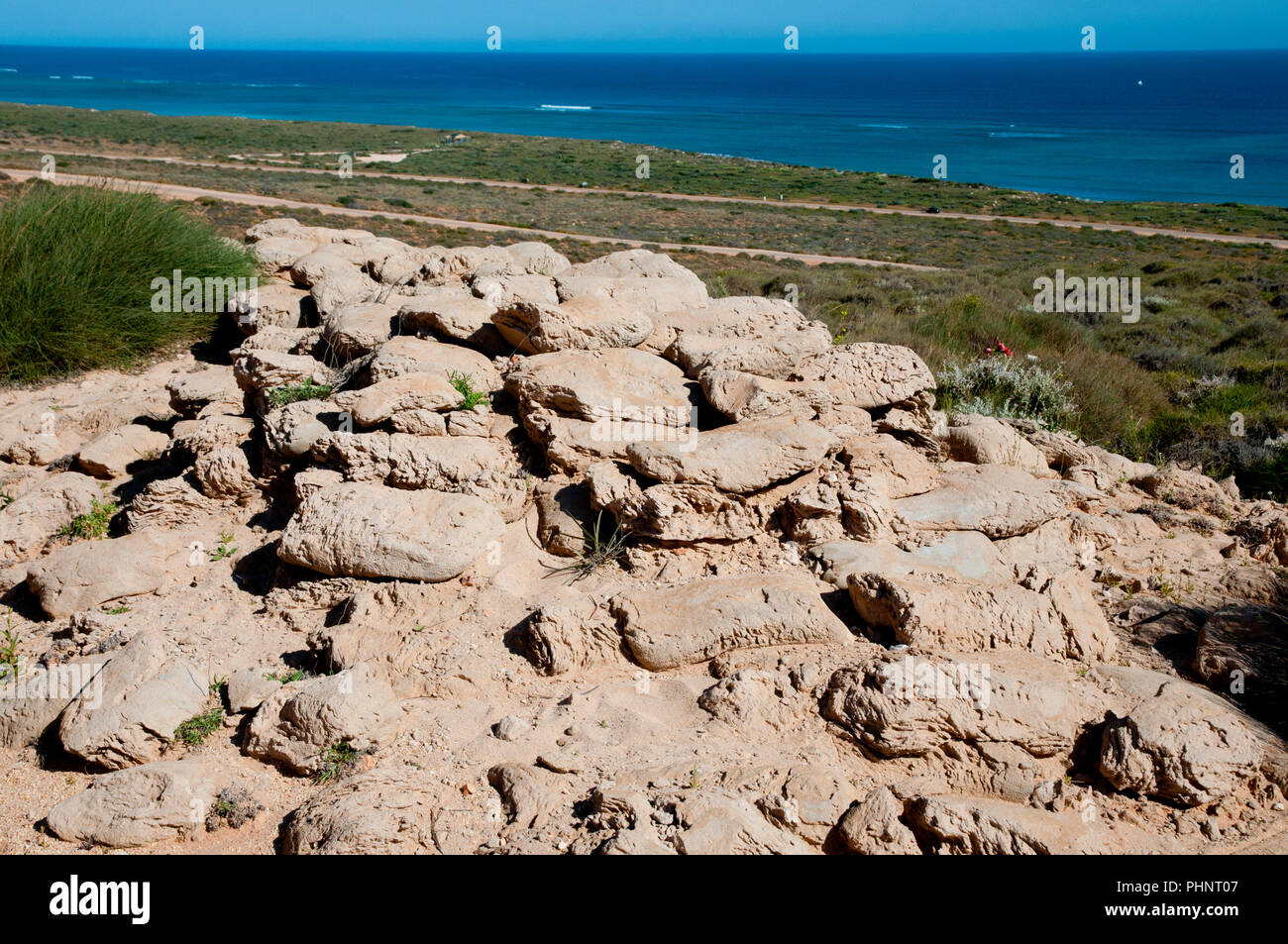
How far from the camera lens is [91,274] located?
8.69m

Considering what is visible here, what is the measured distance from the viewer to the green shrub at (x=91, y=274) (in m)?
8.29

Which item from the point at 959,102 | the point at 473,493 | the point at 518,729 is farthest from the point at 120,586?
the point at 959,102

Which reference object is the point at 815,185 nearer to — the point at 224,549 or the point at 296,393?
the point at 296,393

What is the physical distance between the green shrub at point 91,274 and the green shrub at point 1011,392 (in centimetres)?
677

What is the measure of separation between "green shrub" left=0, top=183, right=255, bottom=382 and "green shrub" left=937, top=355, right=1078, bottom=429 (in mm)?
6770

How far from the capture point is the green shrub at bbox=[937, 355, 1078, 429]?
7.81m

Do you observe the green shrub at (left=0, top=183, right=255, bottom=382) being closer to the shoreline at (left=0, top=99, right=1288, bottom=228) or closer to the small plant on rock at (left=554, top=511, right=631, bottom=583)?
the small plant on rock at (left=554, top=511, right=631, bottom=583)

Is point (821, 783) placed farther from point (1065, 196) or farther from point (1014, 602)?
point (1065, 196)

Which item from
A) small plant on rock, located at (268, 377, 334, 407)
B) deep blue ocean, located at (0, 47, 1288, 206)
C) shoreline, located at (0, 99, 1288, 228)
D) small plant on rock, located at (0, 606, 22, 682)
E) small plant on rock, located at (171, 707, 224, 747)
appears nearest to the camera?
small plant on rock, located at (171, 707, 224, 747)

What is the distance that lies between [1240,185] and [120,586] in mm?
59925

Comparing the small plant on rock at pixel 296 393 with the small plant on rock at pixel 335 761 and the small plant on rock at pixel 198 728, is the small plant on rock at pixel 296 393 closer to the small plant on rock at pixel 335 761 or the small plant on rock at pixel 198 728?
the small plant on rock at pixel 198 728

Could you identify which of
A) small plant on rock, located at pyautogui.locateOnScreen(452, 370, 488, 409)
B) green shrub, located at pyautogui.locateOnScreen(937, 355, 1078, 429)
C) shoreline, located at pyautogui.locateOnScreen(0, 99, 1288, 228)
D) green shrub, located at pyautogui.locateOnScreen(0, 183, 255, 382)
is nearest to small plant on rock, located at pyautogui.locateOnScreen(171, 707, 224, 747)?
small plant on rock, located at pyautogui.locateOnScreen(452, 370, 488, 409)

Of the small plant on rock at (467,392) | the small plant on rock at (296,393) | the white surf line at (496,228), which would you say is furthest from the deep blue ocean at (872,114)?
the small plant on rock at (296,393)

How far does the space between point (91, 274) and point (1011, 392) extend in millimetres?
8435
